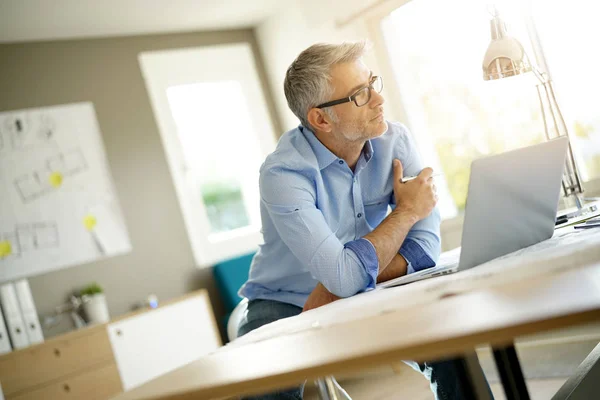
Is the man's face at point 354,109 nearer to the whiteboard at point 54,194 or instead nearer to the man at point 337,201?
the man at point 337,201

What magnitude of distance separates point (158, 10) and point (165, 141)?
970 mm

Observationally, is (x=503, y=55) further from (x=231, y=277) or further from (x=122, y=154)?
(x=122, y=154)

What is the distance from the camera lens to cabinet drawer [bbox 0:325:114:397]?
3.78 meters

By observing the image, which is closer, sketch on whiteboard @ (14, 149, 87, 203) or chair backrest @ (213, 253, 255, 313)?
sketch on whiteboard @ (14, 149, 87, 203)

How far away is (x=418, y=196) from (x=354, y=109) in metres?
→ 0.30

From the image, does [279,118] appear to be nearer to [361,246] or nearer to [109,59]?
[109,59]

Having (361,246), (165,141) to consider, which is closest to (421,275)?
(361,246)

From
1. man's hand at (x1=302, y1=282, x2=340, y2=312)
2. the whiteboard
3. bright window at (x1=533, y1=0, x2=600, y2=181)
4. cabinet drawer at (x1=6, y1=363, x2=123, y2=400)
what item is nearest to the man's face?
man's hand at (x1=302, y1=282, x2=340, y2=312)

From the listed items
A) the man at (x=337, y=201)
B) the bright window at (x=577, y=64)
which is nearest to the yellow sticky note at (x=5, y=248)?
the man at (x=337, y=201)

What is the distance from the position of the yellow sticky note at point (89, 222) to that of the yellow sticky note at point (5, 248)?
0.50 meters

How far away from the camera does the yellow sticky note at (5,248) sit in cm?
437

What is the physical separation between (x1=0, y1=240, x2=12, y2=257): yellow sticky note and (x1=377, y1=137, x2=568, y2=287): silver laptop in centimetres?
370

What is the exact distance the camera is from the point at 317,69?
1876mm

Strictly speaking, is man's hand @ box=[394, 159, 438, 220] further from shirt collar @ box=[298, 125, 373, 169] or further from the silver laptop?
the silver laptop
